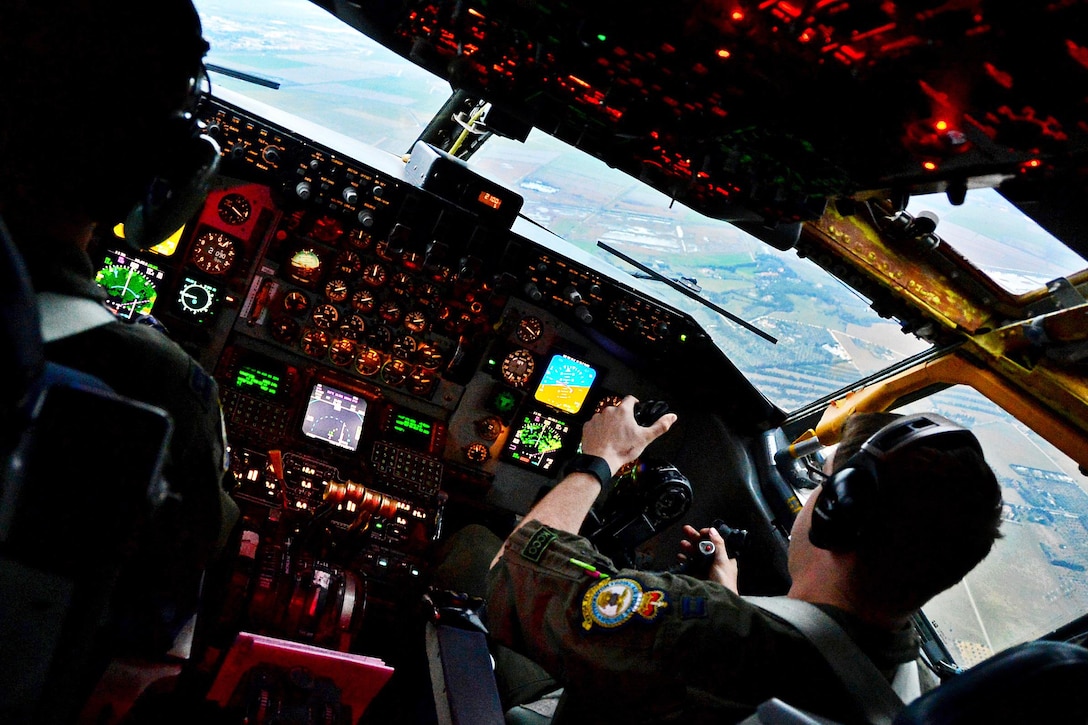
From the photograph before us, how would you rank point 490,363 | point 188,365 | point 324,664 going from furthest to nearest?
point 490,363, point 324,664, point 188,365

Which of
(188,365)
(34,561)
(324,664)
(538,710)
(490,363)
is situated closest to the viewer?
(34,561)

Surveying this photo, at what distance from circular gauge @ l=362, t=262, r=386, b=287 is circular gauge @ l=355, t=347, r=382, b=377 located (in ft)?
1.12

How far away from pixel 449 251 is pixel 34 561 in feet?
9.90

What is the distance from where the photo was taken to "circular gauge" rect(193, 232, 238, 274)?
3.51 meters

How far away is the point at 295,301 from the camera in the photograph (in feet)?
12.2

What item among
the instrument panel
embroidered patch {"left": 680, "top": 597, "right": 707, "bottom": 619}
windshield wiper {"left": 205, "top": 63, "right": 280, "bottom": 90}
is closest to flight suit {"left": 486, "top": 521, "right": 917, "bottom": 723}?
embroidered patch {"left": 680, "top": 597, "right": 707, "bottom": 619}

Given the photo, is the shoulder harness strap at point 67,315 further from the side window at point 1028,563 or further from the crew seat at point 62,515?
the side window at point 1028,563

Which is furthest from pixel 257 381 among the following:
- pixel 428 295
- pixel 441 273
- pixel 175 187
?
pixel 175 187

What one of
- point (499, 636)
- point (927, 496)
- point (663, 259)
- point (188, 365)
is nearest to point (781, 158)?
point (927, 496)

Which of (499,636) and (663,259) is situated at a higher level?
(663,259)

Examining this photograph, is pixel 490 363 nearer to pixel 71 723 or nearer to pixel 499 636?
pixel 499 636

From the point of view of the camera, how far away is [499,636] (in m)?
1.60

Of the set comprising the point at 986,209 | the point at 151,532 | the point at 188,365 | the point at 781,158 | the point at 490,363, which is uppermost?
the point at 986,209

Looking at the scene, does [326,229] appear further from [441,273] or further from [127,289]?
[127,289]
